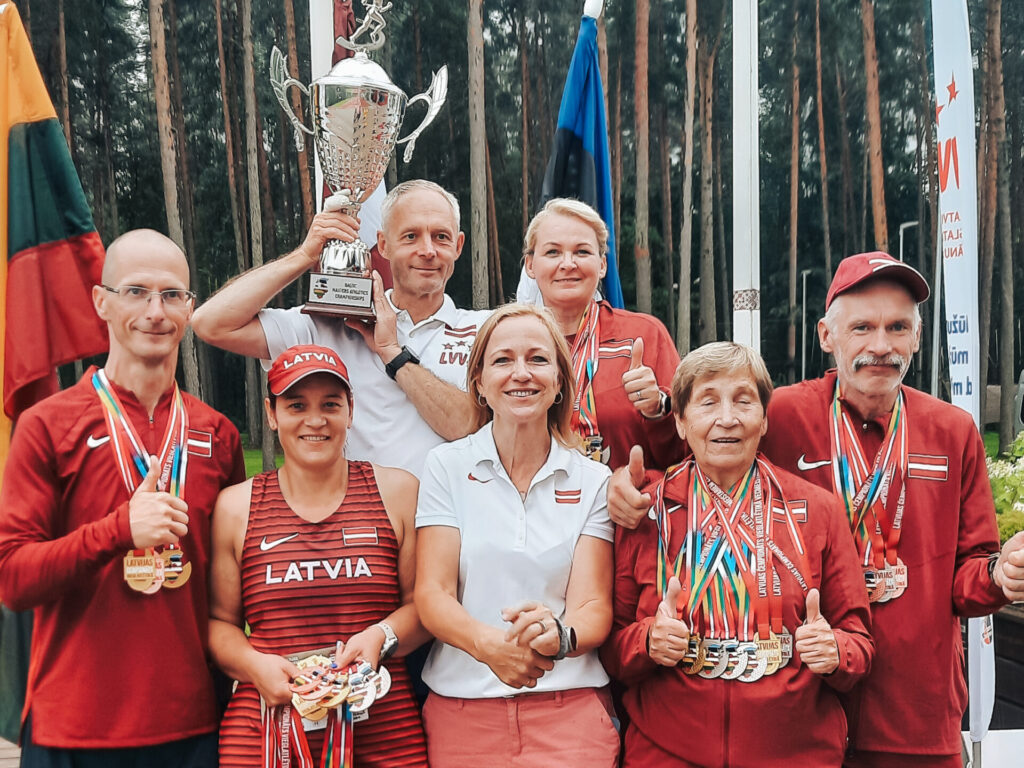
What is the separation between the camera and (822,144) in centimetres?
877

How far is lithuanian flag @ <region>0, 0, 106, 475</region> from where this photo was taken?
277 cm

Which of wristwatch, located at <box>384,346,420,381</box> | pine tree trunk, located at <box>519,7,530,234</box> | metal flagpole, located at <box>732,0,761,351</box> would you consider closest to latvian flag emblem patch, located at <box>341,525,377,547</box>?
wristwatch, located at <box>384,346,420,381</box>

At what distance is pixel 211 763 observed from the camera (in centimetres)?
221

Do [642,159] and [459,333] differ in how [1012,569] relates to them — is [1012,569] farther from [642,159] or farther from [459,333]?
[642,159]

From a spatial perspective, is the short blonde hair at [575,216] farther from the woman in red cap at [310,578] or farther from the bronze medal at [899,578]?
the bronze medal at [899,578]

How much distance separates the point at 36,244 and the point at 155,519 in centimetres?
134

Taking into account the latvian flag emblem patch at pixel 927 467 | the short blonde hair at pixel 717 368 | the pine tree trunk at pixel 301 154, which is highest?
the pine tree trunk at pixel 301 154

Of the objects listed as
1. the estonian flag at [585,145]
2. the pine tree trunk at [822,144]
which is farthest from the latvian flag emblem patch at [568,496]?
the pine tree trunk at [822,144]

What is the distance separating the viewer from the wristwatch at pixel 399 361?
8.58ft

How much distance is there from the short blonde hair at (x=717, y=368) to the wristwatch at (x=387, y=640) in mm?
939

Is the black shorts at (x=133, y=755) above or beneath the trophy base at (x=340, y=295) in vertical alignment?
beneath

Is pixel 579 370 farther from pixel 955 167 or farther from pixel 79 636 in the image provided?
pixel 955 167

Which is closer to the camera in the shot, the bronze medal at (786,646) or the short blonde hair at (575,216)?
the bronze medal at (786,646)

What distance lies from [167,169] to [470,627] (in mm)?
6187
